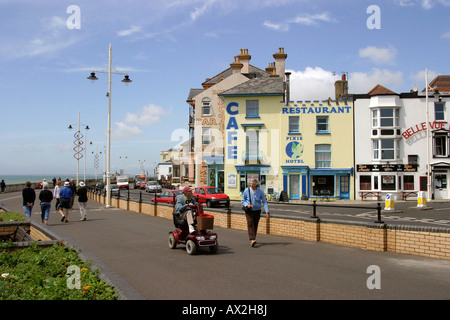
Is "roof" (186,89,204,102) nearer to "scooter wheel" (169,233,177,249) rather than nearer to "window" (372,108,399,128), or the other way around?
"window" (372,108,399,128)

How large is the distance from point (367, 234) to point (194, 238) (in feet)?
14.5

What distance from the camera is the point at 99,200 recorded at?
3547 cm

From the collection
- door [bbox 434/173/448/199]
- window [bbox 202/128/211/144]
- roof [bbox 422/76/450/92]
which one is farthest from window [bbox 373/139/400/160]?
window [bbox 202/128/211/144]

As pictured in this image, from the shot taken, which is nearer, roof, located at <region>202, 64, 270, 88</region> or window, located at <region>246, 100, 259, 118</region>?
window, located at <region>246, 100, 259, 118</region>

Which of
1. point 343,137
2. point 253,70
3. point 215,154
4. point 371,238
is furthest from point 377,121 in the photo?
point 371,238

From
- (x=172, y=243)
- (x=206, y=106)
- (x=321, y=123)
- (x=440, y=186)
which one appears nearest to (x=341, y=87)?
(x=321, y=123)

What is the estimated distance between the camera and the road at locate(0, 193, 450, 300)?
6.51 metres

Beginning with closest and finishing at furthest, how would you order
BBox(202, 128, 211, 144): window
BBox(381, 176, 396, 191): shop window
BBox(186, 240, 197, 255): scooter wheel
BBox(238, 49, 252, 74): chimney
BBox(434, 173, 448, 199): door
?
BBox(186, 240, 197, 255): scooter wheel < BBox(434, 173, 448, 199): door < BBox(381, 176, 396, 191): shop window < BBox(202, 128, 211, 144): window < BBox(238, 49, 252, 74): chimney

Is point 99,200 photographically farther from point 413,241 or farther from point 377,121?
point 413,241

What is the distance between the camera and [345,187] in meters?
41.1

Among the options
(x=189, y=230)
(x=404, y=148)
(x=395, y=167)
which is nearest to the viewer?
(x=189, y=230)

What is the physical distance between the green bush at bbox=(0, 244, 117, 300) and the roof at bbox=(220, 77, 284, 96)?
3576 cm

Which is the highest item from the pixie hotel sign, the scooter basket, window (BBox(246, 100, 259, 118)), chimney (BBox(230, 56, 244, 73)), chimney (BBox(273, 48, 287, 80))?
chimney (BBox(273, 48, 287, 80))

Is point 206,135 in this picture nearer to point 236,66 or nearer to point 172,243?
point 236,66
